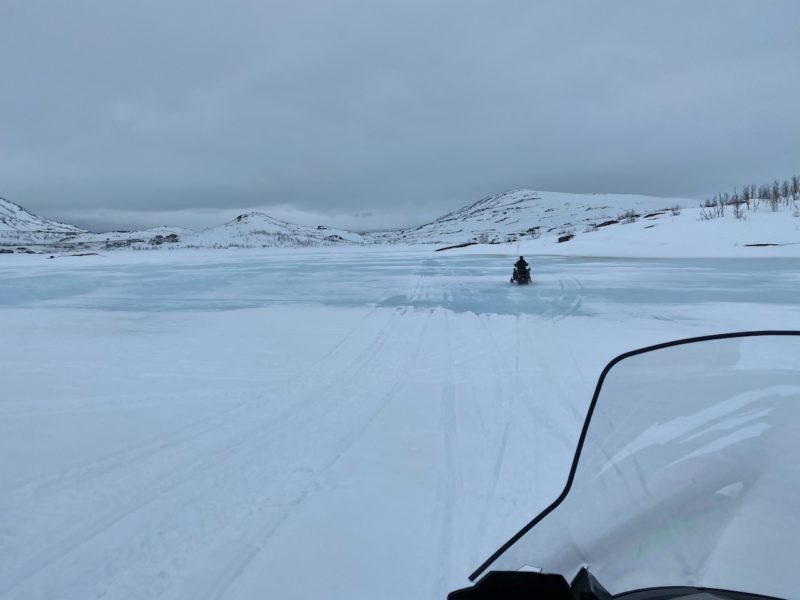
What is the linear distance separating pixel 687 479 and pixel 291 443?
2.70 metres

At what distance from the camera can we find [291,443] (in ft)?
11.7

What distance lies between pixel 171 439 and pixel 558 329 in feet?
18.8

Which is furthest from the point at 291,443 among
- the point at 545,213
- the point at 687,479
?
the point at 545,213

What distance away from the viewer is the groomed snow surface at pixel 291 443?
2285mm

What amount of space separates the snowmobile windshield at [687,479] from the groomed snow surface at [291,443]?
2.77 ft

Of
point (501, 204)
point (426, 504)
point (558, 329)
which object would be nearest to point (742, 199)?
point (558, 329)

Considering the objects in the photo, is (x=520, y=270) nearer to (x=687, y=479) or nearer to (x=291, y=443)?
(x=291, y=443)

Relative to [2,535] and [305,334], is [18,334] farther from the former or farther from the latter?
[2,535]

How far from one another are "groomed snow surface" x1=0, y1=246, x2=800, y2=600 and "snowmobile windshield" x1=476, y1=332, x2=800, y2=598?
846mm

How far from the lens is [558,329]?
7418 mm

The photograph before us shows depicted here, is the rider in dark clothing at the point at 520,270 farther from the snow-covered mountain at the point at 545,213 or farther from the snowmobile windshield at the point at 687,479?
the snow-covered mountain at the point at 545,213

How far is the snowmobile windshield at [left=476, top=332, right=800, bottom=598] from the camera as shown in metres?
1.45

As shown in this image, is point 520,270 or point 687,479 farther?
point 520,270

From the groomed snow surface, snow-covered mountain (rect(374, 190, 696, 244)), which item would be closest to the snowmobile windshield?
the groomed snow surface
